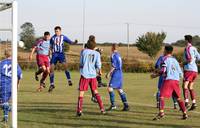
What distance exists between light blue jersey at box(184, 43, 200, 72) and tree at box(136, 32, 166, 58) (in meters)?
61.5

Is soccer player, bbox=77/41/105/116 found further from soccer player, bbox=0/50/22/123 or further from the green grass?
soccer player, bbox=0/50/22/123

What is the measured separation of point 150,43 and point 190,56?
6469 centimetres

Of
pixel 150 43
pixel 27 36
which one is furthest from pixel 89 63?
pixel 150 43

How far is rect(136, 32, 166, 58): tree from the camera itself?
260 feet

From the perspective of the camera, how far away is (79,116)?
13.3 m

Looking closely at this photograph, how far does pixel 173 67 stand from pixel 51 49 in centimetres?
851

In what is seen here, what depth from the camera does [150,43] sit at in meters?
79.6

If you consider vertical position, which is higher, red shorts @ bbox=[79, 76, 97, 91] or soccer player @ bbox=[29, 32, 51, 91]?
soccer player @ bbox=[29, 32, 51, 91]

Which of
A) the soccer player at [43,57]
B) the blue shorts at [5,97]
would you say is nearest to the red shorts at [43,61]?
the soccer player at [43,57]

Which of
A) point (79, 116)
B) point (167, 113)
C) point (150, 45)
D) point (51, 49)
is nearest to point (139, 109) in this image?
point (167, 113)

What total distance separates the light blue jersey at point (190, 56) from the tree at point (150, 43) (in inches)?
2422

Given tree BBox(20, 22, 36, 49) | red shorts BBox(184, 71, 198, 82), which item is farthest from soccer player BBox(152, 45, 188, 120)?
tree BBox(20, 22, 36, 49)

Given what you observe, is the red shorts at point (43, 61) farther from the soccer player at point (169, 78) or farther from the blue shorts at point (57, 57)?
the soccer player at point (169, 78)

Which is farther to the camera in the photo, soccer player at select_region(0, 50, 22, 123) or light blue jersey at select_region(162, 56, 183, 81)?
light blue jersey at select_region(162, 56, 183, 81)
